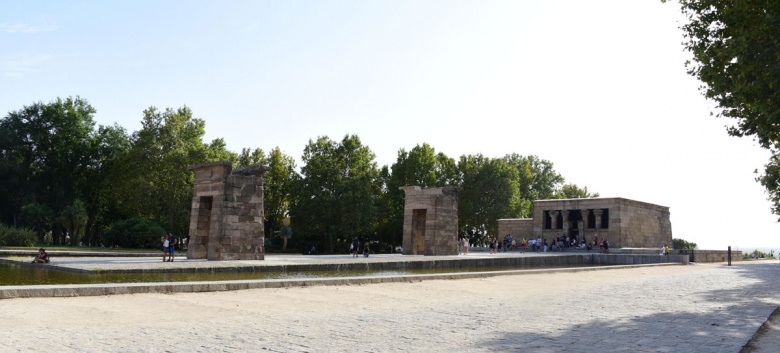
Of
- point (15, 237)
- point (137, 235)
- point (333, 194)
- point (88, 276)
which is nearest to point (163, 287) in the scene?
point (88, 276)

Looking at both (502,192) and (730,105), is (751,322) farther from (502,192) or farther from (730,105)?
(502,192)

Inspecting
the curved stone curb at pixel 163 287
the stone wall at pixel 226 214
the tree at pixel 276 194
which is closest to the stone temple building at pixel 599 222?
the tree at pixel 276 194

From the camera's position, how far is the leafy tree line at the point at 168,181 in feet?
147

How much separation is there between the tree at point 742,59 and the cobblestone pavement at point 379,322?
4.73 m

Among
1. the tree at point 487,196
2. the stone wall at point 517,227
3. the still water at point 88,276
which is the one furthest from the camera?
the tree at point 487,196

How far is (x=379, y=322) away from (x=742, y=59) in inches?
450

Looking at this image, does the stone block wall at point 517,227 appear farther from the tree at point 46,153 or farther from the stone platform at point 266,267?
the tree at point 46,153

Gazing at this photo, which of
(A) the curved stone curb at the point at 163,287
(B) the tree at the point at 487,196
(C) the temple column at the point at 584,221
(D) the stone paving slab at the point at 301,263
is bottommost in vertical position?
(A) the curved stone curb at the point at 163,287

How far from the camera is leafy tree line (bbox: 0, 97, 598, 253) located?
44.7 metres

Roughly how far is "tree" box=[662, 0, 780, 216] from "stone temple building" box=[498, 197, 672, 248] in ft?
98.1

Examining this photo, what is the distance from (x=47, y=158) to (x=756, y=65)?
173ft

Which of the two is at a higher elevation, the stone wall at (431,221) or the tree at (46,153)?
the tree at (46,153)

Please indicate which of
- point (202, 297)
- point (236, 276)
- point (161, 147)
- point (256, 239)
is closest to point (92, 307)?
point (202, 297)

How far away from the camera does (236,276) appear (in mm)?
16516
